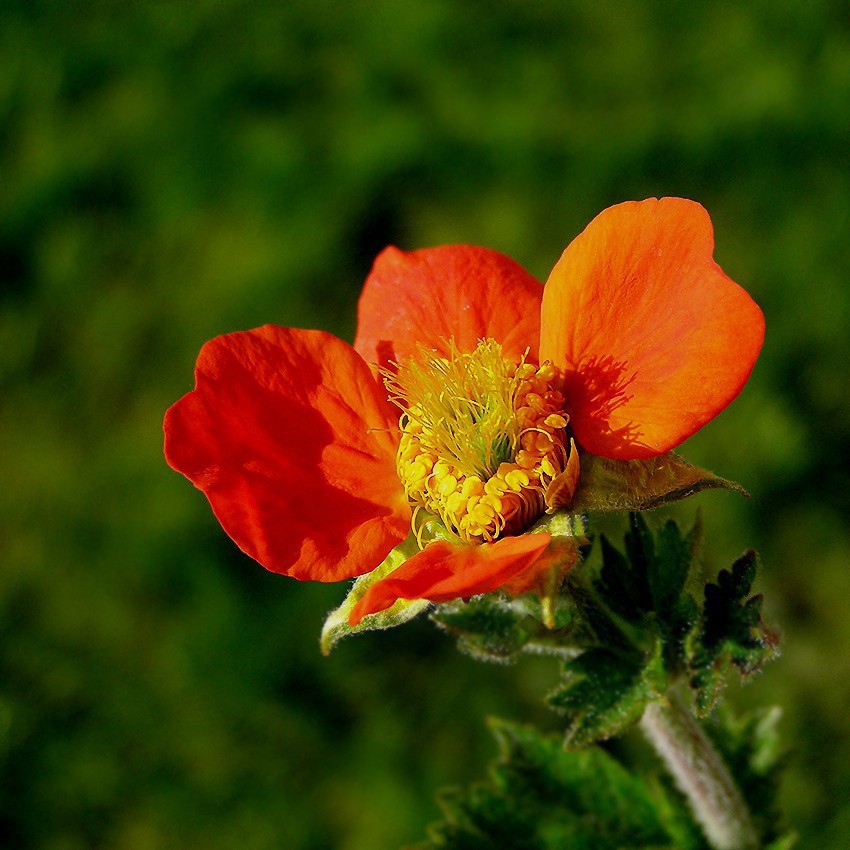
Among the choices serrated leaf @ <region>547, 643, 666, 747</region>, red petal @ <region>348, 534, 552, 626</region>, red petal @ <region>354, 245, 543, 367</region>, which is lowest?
serrated leaf @ <region>547, 643, 666, 747</region>

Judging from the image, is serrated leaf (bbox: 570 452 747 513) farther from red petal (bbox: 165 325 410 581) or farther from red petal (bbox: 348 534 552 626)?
red petal (bbox: 165 325 410 581)

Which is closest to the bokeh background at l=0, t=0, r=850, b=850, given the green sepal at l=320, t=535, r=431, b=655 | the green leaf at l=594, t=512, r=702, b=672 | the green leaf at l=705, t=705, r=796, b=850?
the green leaf at l=705, t=705, r=796, b=850

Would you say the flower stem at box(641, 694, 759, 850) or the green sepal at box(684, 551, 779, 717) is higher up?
the green sepal at box(684, 551, 779, 717)

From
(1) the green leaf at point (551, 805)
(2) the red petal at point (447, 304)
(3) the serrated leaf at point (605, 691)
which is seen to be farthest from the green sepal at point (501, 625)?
(1) the green leaf at point (551, 805)

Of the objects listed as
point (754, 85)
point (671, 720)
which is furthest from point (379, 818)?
point (754, 85)

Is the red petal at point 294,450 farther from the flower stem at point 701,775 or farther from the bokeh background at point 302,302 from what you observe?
the bokeh background at point 302,302

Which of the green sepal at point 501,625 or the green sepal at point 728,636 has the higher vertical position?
the green sepal at point 501,625
